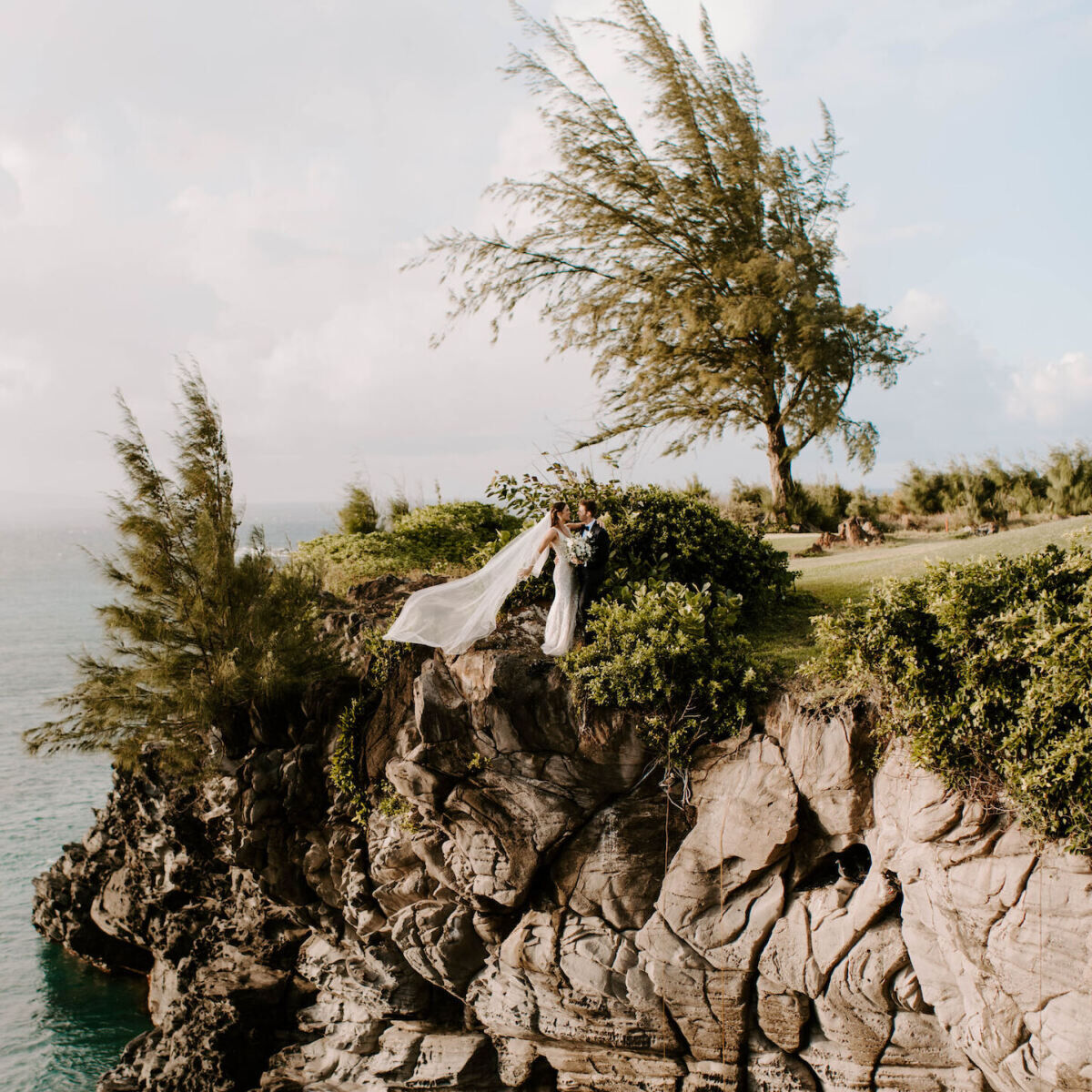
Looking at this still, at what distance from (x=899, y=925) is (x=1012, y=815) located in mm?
1624

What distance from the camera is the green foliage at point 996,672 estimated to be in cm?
652

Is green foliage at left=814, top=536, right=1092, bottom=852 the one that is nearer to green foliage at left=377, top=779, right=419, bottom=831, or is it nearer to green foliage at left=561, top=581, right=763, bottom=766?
green foliage at left=561, top=581, right=763, bottom=766

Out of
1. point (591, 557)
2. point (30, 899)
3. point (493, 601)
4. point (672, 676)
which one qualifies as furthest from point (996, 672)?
point (30, 899)

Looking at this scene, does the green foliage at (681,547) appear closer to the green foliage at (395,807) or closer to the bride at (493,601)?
the bride at (493,601)

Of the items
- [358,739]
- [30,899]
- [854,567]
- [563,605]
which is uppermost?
[563,605]

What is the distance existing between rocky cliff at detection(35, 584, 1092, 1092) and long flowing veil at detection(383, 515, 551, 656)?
30 centimetres

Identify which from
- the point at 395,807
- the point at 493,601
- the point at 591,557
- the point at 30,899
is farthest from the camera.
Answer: the point at 30,899

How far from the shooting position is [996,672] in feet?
23.3

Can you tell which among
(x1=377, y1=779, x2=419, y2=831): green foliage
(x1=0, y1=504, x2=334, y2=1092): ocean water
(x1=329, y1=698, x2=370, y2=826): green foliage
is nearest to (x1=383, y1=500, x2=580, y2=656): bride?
(x1=329, y1=698, x2=370, y2=826): green foliage

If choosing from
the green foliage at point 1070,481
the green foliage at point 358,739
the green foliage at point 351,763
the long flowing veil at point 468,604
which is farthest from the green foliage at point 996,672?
the green foliage at point 1070,481

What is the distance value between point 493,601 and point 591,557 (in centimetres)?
140

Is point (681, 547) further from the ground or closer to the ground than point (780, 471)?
closer to the ground

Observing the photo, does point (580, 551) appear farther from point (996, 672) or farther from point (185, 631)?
point (185, 631)

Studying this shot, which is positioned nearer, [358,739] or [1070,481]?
[358,739]
